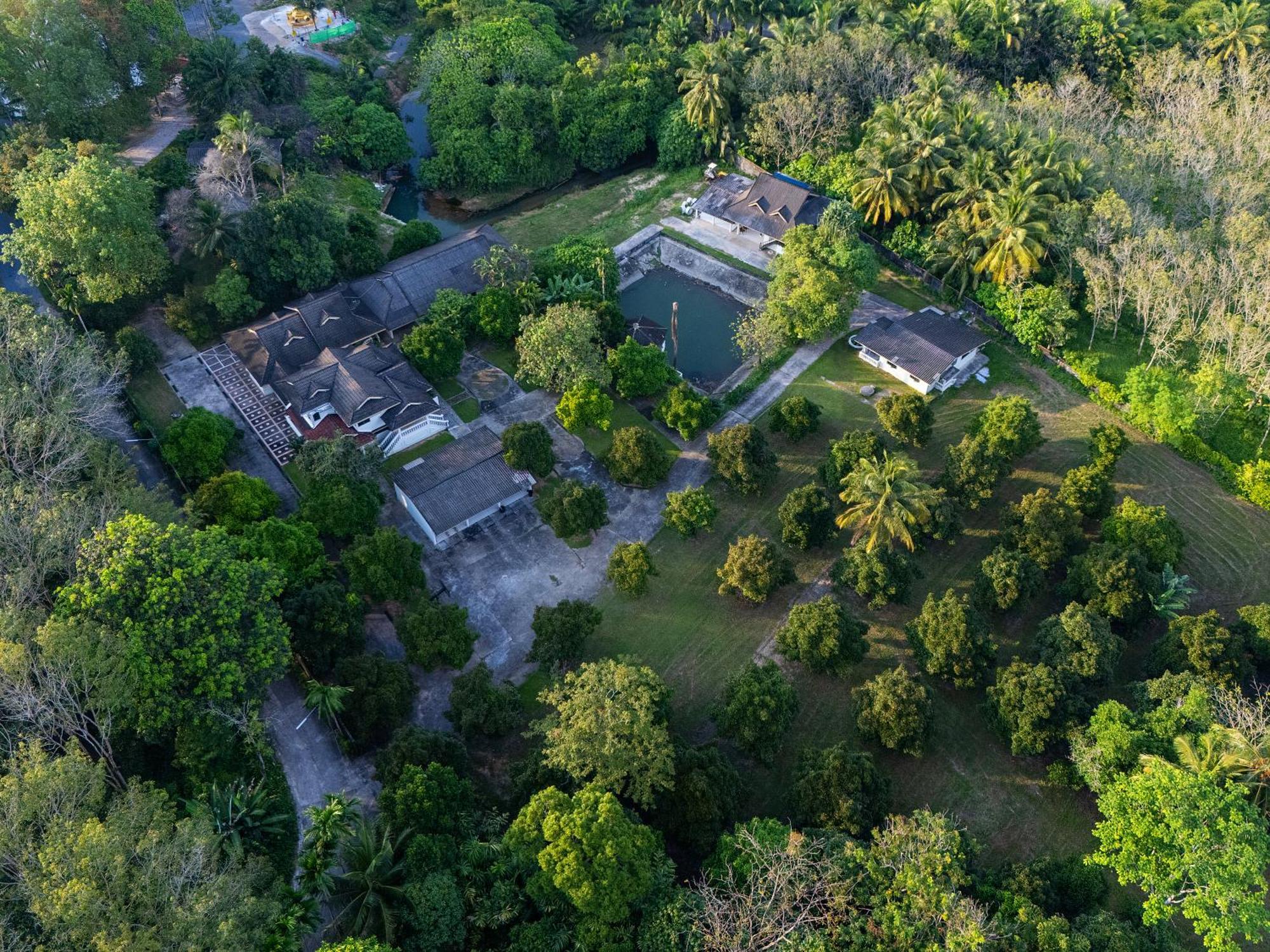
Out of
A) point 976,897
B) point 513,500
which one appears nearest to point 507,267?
point 513,500

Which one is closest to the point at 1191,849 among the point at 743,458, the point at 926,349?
the point at 743,458

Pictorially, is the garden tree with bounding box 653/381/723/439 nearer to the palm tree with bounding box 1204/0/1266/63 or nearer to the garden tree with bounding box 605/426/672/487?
the garden tree with bounding box 605/426/672/487

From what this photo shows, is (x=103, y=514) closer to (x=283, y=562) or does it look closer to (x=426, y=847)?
(x=283, y=562)

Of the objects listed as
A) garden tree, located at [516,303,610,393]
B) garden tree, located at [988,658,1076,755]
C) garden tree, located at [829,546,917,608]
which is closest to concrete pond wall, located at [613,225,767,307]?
garden tree, located at [516,303,610,393]

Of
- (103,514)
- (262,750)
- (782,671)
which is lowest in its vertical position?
(782,671)

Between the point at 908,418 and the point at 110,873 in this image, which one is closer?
the point at 110,873

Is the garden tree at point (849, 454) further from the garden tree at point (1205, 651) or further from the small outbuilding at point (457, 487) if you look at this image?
the small outbuilding at point (457, 487)

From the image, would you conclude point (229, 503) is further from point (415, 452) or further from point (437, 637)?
point (437, 637)
